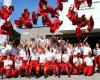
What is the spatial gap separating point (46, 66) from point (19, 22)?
5965mm

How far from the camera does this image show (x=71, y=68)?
2069 centimetres

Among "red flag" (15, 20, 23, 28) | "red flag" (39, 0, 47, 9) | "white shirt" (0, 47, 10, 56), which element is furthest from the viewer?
"red flag" (39, 0, 47, 9)

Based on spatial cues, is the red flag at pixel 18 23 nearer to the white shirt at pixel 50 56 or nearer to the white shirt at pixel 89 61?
the white shirt at pixel 50 56

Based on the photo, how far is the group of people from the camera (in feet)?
68.2

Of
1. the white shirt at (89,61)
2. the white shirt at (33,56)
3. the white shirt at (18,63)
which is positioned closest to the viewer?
the white shirt at (89,61)

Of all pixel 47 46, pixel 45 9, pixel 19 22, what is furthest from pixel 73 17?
pixel 47 46

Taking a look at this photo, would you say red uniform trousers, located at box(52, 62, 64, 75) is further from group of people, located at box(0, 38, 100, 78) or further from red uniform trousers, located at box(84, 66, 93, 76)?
red uniform trousers, located at box(84, 66, 93, 76)

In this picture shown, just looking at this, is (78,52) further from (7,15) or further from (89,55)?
(7,15)

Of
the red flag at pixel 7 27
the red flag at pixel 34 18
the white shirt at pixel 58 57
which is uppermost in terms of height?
the red flag at pixel 34 18

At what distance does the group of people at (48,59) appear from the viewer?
2078cm

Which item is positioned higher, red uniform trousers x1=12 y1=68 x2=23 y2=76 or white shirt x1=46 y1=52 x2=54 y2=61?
white shirt x1=46 y1=52 x2=54 y2=61

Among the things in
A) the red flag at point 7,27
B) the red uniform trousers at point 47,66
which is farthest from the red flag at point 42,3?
the red uniform trousers at point 47,66

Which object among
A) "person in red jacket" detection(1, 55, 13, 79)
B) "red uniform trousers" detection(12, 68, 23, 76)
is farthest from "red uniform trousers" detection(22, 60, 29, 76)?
"person in red jacket" detection(1, 55, 13, 79)

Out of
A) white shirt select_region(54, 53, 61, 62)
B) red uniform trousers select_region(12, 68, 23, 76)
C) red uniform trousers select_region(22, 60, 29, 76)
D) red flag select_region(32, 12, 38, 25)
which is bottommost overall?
red uniform trousers select_region(12, 68, 23, 76)
